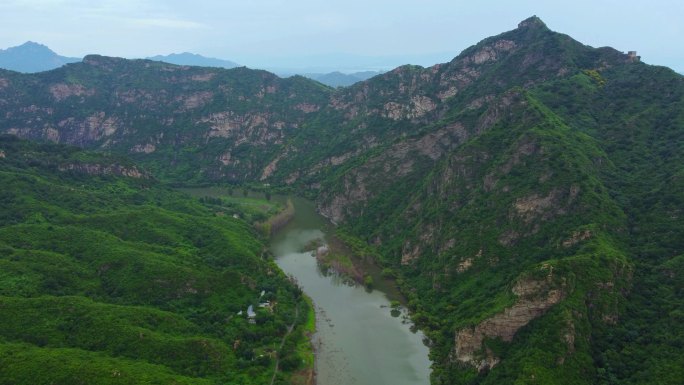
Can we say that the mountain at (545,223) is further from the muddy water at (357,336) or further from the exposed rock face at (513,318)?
the muddy water at (357,336)

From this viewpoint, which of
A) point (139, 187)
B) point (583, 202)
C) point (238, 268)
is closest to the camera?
point (583, 202)

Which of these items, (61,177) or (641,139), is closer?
(641,139)

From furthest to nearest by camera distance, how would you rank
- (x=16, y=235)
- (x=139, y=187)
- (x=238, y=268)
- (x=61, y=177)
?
(x=139, y=187) → (x=61, y=177) → (x=238, y=268) → (x=16, y=235)

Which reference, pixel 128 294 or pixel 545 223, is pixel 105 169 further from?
pixel 545 223

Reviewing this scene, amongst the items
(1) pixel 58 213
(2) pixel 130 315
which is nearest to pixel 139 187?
(1) pixel 58 213

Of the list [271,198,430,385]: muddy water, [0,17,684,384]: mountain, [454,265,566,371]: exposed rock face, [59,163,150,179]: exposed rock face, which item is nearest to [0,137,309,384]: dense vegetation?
[271,198,430,385]: muddy water

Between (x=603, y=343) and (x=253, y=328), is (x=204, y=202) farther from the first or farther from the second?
(x=603, y=343)

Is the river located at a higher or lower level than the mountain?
lower

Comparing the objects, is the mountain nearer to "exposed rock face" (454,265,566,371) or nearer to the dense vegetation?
"exposed rock face" (454,265,566,371)
